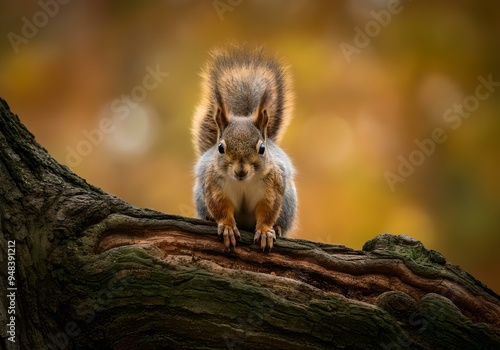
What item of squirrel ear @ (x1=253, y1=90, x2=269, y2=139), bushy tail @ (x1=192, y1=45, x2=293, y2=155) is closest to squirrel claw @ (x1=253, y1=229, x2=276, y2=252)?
squirrel ear @ (x1=253, y1=90, x2=269, y2=139)

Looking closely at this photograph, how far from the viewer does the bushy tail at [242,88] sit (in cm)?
291

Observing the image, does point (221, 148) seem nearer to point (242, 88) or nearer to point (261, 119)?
point (261, 119)

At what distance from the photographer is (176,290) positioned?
1838 mm

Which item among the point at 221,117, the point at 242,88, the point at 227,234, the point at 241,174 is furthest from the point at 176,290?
the point at 242,88

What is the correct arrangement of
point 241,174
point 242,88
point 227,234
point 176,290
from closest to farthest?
point 176,290, point 227,234, point 241,174, point 242,88

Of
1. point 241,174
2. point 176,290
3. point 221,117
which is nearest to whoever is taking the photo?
point 176,290

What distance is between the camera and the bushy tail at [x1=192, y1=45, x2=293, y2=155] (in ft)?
9.56

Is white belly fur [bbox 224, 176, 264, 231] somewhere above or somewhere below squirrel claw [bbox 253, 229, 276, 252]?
above

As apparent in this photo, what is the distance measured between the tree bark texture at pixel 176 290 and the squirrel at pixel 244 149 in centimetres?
23

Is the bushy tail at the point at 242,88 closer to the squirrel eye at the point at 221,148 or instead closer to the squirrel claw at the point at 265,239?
the squirrel eye at the point at 221,148

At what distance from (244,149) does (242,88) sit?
0.70 metres

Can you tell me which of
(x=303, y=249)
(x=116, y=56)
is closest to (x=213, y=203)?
(x=303, y=249)

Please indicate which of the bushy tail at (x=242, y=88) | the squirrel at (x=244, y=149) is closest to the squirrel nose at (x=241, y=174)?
the squirrel at (x=244, y=149)

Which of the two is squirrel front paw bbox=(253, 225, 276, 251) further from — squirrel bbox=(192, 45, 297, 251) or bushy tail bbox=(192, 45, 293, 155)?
bushy tail bbox=(192, 45, 293, 155)
